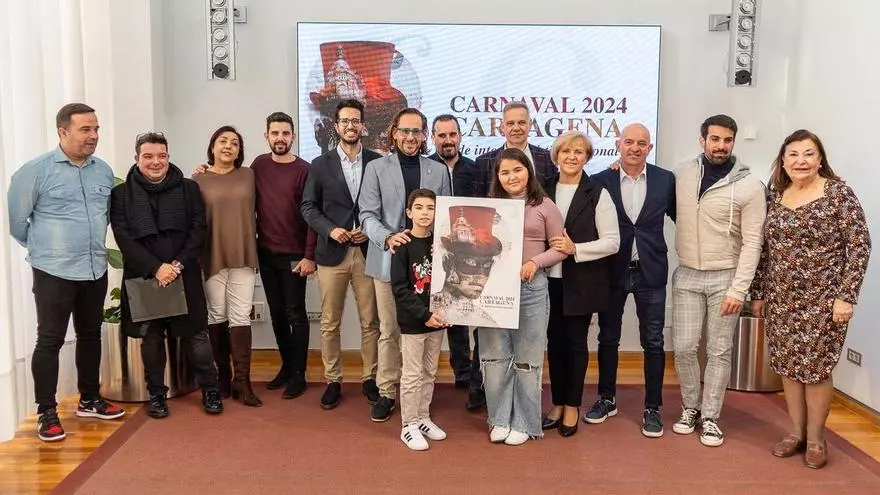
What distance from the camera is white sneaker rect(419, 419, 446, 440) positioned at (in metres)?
3.42

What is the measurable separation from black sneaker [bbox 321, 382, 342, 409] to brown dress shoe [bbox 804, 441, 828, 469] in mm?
2301

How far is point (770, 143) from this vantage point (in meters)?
5.02

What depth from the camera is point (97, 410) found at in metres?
3.71

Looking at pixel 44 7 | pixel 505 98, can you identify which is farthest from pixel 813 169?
pixel 44 7

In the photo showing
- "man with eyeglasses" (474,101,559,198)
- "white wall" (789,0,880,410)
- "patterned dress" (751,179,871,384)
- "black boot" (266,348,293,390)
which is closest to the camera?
"patterned dress" (751,179,871,384)

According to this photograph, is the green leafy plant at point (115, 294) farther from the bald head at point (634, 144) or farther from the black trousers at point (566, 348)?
the bald head at point (634, 144)

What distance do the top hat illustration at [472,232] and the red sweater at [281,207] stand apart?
1062 millimetres

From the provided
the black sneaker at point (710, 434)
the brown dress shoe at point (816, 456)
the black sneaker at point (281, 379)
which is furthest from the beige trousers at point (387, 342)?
the brown dress shoe at point (816, 456)

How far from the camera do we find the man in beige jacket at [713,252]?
3.26 meters

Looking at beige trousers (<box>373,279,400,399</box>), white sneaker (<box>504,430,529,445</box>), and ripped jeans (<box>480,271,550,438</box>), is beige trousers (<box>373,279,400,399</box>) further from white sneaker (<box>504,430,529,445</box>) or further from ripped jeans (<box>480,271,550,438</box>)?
white sneaker (<box>504,430,529,445</box>)

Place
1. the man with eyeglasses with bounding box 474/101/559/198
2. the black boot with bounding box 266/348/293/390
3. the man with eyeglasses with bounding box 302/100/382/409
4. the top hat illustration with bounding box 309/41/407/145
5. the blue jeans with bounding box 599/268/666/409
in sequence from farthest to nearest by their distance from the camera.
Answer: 1. the top hat illustration with bounding box 309/41/407/145
2. the black boot with bounding box 266/348/293/390
3. the man with eyeglasses with bounding box 302/100/382/409
4. the man with eyeglasses with bounding box 474/101/559/198
5. the blue jeans with bounding box 599/268/666/409

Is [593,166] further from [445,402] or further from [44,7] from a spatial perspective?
[44,7]

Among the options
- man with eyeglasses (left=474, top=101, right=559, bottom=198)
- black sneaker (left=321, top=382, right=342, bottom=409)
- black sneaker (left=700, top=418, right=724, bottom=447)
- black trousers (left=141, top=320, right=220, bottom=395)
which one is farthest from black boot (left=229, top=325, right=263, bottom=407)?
black sneaker (left=700, top=418, right=724, bottom=447)

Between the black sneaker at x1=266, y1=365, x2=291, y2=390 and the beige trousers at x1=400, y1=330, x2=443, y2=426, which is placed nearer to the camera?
the beige trousers at x1=400, y1=330, x2=443, y2=426
